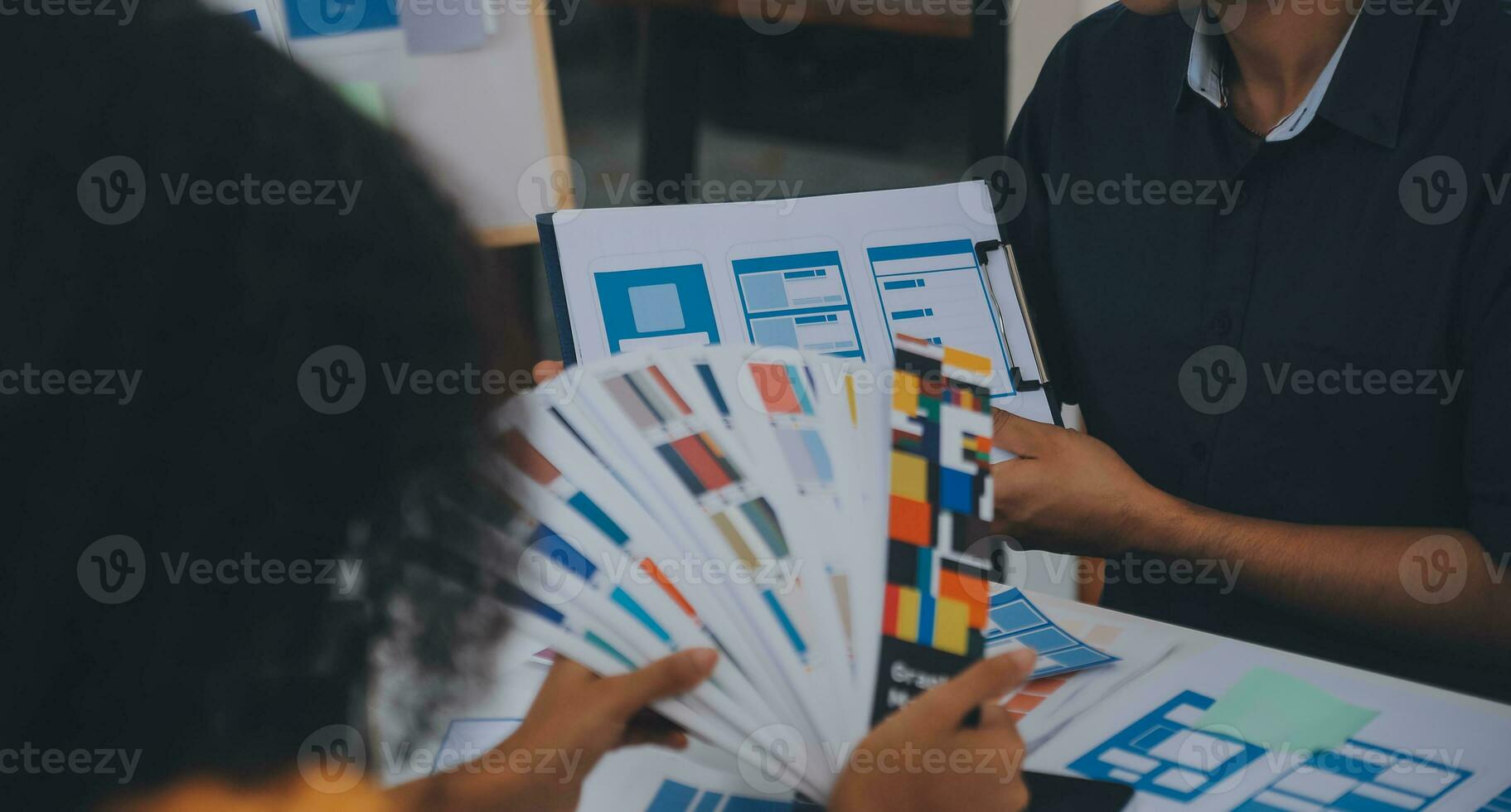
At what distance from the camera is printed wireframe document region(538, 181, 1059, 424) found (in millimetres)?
946

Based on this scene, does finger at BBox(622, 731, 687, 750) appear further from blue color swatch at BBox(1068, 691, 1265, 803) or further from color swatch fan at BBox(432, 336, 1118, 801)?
blue color swatch at BBox(1068, 691, 1265, 803)

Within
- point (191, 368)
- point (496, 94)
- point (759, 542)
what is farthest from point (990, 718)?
point (496, 94)

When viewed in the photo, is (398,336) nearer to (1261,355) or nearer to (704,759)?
(704,759)

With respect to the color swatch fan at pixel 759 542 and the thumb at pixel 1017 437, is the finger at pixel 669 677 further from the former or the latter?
the thumb at pixel 1017 437

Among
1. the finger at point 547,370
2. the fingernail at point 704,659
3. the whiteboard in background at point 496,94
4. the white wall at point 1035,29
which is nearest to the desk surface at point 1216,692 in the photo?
the fingernail at point 704,659

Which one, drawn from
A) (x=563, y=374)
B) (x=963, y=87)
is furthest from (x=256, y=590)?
(x=963, y=87)

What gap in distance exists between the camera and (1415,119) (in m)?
0.96

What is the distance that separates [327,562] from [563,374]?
235 mm

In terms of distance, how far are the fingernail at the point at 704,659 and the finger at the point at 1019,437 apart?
Result: 0.47 metres

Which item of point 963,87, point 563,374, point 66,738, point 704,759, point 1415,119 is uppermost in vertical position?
point 963,87

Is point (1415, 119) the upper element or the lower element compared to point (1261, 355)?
upper

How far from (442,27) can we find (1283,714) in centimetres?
129

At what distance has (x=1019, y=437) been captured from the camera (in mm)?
956

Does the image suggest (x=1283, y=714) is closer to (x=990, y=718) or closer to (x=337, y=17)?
(x=990, y=718)
